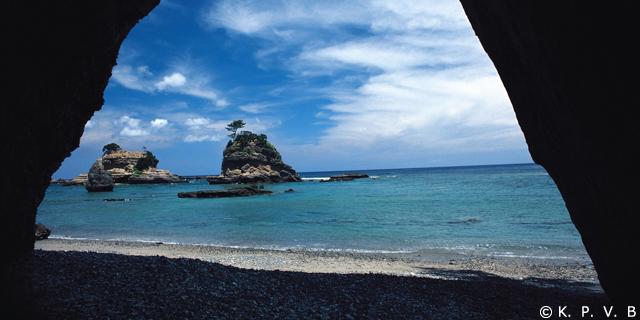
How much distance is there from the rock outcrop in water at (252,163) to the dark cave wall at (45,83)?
68.1 metres

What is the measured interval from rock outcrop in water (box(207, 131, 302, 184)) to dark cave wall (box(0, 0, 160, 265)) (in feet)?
223

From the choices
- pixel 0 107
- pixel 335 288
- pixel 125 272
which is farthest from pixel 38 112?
pixel 335 288

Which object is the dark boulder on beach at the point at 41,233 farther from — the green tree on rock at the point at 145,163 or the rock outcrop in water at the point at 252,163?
the green tree on rock at the point at 145,163

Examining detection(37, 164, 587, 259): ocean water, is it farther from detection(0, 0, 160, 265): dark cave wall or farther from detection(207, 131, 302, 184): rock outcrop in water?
detection(207, 131, 302, 184): rock outcrop in water

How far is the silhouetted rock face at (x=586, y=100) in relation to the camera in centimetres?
287

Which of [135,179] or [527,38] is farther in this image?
[135,179]

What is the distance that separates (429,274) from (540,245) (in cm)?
734

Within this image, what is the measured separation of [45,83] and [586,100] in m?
7.63

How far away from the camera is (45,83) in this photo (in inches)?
182

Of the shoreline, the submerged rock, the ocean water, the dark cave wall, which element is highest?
the dark cave wall

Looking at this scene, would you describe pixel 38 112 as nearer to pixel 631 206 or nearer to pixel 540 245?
pixel 631 206

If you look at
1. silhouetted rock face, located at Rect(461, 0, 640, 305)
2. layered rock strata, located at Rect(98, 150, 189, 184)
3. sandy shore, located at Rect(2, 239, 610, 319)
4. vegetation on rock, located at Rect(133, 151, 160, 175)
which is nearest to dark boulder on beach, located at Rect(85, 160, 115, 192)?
layered rock strata, located at Rect(98, 150, 189, 184)

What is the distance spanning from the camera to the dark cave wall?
4082 millimetres

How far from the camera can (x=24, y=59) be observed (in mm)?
4125
